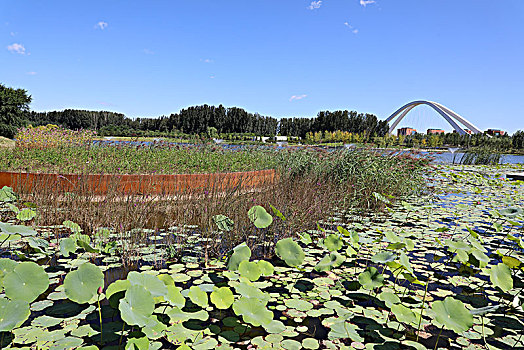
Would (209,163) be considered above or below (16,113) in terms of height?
below

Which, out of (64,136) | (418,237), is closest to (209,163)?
(418,237)

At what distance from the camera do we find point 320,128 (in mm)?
54750

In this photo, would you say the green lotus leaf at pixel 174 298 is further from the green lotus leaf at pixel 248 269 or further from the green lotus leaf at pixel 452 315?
the green lotus leaf at pixel 452 315

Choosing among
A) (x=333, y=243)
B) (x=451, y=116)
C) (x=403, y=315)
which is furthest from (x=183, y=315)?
(x=451, y=116)

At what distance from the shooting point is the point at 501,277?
199 cm

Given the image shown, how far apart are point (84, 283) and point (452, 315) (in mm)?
1909

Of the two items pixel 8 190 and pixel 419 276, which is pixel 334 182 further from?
pixel 8 190

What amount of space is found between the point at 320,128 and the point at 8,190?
5366cm

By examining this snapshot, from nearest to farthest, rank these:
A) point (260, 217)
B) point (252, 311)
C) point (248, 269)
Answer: point (252, 311)
point (248, 269)
point (260, 217)

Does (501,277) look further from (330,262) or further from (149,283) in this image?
→ (149,283)

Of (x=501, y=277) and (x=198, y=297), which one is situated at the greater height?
(x=501, y=277)

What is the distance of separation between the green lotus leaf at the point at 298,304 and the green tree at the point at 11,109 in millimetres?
19868

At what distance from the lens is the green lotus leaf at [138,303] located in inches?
55.1

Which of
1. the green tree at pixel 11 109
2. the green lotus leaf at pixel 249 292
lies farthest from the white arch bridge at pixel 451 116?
the green lotus leaf at pixel 249 292
